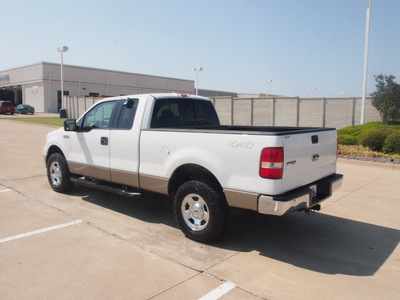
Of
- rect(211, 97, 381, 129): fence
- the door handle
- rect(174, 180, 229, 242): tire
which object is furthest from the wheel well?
rect(211, 97, 381, 129): fence

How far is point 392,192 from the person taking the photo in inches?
287

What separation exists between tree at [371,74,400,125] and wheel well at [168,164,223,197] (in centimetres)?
1359

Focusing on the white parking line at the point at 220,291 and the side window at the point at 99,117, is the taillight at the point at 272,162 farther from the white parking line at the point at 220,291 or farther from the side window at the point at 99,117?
the side window at the point at 99,117

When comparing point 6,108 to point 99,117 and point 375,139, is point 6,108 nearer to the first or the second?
point 99,117

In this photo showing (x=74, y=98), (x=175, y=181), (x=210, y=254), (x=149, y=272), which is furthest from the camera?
(x=74, y=98)

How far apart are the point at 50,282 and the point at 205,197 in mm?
1946

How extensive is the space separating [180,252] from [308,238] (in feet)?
6.14

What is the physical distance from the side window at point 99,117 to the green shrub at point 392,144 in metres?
9.07

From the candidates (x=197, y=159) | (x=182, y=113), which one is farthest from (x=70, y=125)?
(x=197, y=159)

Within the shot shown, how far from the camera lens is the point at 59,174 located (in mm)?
6828

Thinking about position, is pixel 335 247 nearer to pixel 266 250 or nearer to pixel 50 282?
pixel 266 250

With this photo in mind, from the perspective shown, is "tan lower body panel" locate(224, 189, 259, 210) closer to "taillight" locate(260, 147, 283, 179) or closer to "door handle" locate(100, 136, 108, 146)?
"taillight" locate(260, 147, 283, 179)

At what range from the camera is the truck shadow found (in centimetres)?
411

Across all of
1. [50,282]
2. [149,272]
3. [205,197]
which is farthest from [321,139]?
[50,282]
